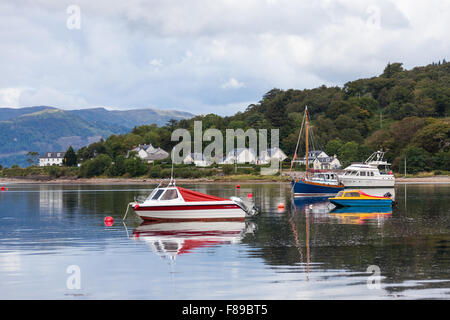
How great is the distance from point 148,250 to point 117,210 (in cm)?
2388

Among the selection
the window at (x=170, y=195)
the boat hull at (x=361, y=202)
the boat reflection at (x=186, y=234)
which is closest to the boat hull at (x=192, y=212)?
the boat reflection at (x=186, y=234)

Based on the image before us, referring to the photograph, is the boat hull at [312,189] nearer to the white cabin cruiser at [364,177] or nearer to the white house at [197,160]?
the white cabin cruiser at [364,177]

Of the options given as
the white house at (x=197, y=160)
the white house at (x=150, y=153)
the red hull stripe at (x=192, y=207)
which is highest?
the white house at (x=150, y=153)

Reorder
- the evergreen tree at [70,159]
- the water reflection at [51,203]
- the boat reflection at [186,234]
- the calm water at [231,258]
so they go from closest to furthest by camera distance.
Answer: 1. the calm water at [231,258]
2. the boat reflection at [186,234]
3. the water reflection at [51,203]
4. the evergreen tree at [70,159]

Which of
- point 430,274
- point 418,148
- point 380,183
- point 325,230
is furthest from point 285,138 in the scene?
point 430,274

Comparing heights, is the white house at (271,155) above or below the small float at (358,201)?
above

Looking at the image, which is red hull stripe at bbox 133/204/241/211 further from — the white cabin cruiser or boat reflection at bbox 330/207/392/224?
the white cabin cruiser

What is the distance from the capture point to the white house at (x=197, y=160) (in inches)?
6353

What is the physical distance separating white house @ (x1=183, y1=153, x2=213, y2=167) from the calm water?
123772 mm

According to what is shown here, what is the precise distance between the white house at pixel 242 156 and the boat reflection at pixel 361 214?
11131cm

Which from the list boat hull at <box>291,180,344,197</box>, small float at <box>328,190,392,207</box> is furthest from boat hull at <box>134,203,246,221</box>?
boat hull at <box>291,180,344,197</box>

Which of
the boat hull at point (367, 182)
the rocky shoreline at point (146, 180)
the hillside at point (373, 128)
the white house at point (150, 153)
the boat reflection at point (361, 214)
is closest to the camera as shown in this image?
the boat reflection at point (361, 214)

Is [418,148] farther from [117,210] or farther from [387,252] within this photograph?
[387,252]
